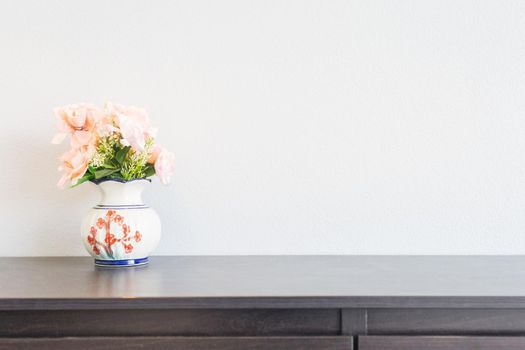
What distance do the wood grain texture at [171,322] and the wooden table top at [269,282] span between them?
0.02 m

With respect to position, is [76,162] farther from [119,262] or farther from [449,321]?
[449,321]

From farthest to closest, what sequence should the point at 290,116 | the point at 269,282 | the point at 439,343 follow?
the point at 290,116
the point at 269,282
the point at 439,343

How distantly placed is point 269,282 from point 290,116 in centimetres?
49

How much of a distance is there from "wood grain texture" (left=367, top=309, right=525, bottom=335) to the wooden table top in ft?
0.07

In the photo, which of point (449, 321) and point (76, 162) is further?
point (76, 162)

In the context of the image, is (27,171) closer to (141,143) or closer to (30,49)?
(30,49)

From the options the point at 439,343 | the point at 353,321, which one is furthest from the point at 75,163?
the point at 439,343

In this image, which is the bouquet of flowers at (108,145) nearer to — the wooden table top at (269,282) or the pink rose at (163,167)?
the pink rose at (163,167)

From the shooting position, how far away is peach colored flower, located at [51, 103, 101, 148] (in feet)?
3.97

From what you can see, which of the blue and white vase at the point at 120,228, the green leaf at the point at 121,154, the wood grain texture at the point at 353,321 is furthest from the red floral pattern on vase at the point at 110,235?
the wood grain texture at the point at 353,321

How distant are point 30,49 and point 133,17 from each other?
0.80 feet

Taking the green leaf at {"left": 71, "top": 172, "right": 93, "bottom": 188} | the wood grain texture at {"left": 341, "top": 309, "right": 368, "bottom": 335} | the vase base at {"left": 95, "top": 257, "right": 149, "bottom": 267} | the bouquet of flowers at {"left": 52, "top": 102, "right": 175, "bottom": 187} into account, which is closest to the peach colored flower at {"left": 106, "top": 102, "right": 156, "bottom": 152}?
the bouquet of flowers at {"left": 52, "top": 102, "right": 175, "bottom": 187}

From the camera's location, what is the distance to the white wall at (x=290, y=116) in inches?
55.5

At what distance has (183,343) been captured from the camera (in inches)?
36.9
